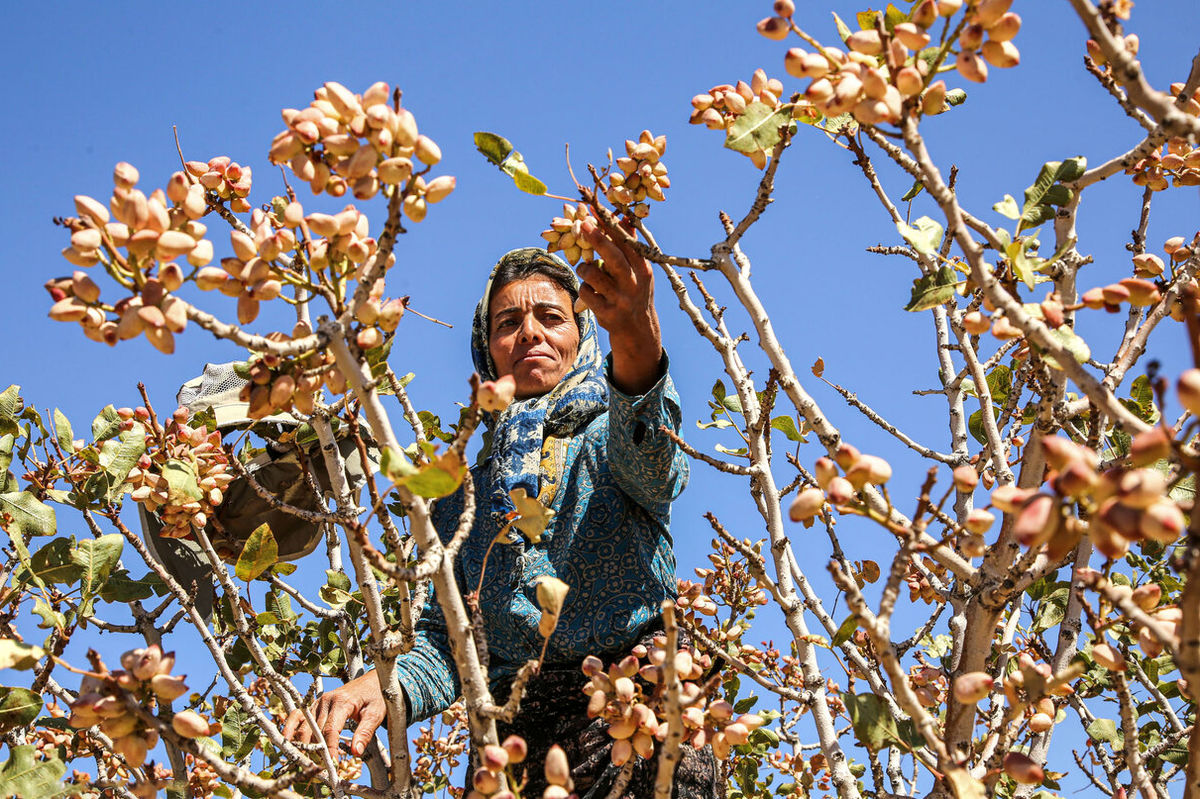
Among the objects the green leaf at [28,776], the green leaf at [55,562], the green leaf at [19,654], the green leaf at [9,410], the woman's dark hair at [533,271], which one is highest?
the woman's dark hair at [533,271]

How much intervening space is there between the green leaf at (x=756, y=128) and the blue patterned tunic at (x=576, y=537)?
64cm

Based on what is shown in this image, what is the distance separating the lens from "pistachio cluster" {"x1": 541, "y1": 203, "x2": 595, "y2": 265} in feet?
5.62

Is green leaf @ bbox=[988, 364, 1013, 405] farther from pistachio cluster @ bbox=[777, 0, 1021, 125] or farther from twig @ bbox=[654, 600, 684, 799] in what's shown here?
twig @ bbox=[654, 600, 684, 799]

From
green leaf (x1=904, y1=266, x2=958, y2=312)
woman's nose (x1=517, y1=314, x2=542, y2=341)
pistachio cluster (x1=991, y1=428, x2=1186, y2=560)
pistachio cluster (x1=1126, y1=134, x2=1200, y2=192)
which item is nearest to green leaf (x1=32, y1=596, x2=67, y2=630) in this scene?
woman's nose (x1=517, y1=314, x2=542, y2=341)

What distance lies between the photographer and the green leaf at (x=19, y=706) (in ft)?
5.85

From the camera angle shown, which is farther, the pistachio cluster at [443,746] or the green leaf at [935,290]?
the pistachio cluster at [443,746]

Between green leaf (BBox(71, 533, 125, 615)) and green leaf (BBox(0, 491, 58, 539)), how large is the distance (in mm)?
109

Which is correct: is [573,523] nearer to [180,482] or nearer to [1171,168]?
[180,482]

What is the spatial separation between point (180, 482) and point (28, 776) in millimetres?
585

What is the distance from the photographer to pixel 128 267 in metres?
1.21

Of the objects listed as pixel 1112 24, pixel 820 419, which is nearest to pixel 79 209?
pixel 820 419

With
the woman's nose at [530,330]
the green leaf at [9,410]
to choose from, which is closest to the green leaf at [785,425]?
the woman's nose at [530,330]

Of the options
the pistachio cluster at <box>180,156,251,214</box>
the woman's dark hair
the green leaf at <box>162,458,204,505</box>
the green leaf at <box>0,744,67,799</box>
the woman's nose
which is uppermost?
the woman's dark hair

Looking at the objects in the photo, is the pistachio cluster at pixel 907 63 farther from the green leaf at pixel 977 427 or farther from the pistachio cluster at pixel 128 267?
the green leaf at pixel 977 427
